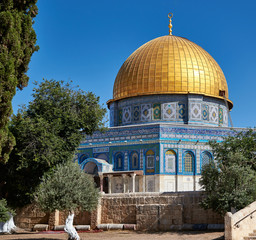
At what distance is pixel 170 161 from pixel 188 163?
134 cm

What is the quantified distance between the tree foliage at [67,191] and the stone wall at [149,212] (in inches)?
93.5

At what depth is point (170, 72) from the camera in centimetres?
3822

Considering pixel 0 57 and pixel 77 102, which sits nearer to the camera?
pixel 0 57

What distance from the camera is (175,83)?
38.0 meters

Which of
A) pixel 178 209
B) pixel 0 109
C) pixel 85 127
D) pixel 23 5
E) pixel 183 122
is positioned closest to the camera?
pixel 0 109

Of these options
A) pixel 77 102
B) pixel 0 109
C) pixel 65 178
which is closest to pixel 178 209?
pixel 65 178

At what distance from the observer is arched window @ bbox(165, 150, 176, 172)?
34156 millimetres

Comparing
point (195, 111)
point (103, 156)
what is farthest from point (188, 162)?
point (103, 156)

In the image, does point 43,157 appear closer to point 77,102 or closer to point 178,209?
point 77,102

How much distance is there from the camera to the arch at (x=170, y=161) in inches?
1345

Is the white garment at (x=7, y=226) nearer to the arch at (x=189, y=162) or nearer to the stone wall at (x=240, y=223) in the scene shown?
the stone wall at (x=240, y=223)

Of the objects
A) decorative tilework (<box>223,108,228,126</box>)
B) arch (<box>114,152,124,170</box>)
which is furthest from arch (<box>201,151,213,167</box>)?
arch (<box>114,152,124,170</box>)

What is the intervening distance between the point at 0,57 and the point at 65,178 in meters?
5.90

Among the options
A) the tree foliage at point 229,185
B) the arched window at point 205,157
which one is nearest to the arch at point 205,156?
the arched window at point 205,157
